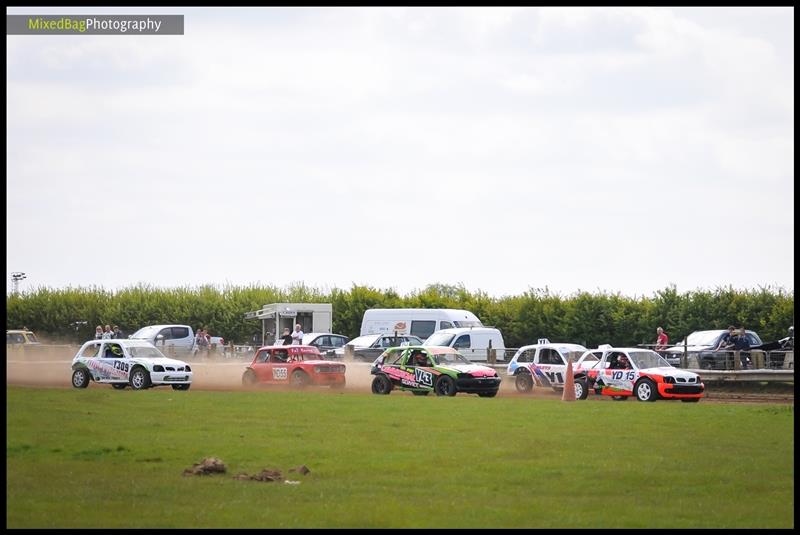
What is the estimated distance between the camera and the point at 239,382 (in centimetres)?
4178

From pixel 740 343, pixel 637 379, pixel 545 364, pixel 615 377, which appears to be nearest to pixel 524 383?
pixel 545 364

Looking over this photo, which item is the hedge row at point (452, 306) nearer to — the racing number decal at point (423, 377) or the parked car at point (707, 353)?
the parked car at point (707, 353)

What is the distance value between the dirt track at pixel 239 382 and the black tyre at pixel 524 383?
0.20m

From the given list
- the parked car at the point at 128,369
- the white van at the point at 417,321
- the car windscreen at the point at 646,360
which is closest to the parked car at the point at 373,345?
the white van at the point at 417,321

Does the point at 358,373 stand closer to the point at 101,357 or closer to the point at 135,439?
the point at 101,357

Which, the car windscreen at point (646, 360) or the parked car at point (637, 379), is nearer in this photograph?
the parked car at point (637, 379)

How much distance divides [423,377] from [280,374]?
16.1 ft

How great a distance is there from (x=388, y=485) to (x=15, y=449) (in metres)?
6.45

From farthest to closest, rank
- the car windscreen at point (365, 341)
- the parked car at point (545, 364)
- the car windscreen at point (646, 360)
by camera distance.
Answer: the car windscreen at point (365, 341) → the parked car at point (545, 364) → the car windscreen at point (646, 360)

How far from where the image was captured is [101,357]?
3584 centimetres

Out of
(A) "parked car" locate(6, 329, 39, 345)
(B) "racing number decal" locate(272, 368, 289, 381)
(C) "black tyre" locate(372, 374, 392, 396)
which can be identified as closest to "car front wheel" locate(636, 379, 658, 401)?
(C) "black tyre" locate(372, 374, 392, 396)

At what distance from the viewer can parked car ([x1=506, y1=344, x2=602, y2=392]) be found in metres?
34.7

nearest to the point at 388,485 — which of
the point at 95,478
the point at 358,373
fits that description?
the point at 95,478

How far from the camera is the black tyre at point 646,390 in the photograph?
3162cm
